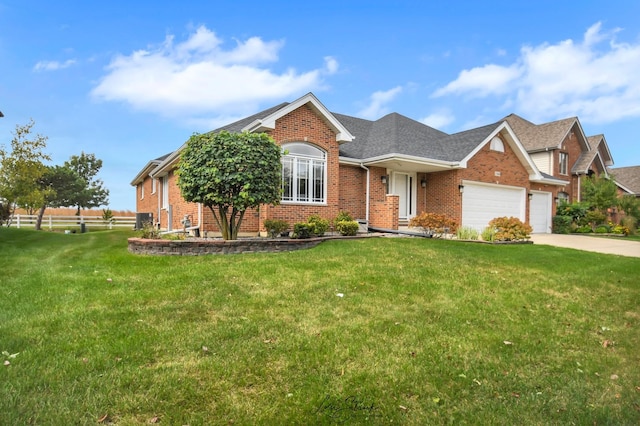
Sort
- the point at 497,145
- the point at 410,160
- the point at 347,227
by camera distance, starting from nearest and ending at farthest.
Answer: the point at 347,227 < the point at 410,160 < the point at 497,145

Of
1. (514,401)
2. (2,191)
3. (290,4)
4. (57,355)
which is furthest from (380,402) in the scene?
(2,191)

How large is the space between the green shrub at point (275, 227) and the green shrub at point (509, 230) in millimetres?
7372

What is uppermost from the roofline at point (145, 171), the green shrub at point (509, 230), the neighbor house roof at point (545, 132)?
the neighbor house roof at point (545, 132)

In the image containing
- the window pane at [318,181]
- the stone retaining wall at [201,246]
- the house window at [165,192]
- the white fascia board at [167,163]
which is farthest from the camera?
the house window at [165,192]

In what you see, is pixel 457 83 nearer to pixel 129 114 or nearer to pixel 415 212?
pixel 415 212

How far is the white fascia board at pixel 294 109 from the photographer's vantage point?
12531 mm

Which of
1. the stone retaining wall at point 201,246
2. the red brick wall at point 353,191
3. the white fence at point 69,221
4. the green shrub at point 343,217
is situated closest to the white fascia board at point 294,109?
the red brick wall at point 353,191

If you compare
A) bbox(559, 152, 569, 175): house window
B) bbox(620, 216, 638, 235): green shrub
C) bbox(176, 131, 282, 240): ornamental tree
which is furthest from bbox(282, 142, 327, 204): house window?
bbox(559, 152, 569, 175): house window

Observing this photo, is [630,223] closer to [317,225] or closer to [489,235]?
[489,235]

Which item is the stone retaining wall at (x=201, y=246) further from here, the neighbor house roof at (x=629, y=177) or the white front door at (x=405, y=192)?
the neighbor house roof at (x=629, y=177)

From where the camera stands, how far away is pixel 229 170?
9578 millimetres

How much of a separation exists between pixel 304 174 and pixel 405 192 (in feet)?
19.5

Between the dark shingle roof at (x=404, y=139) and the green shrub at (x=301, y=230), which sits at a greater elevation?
the dark shingle roof at (x=404, y=139)

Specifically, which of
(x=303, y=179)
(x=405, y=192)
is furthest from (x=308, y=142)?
(x=405, y=192)
